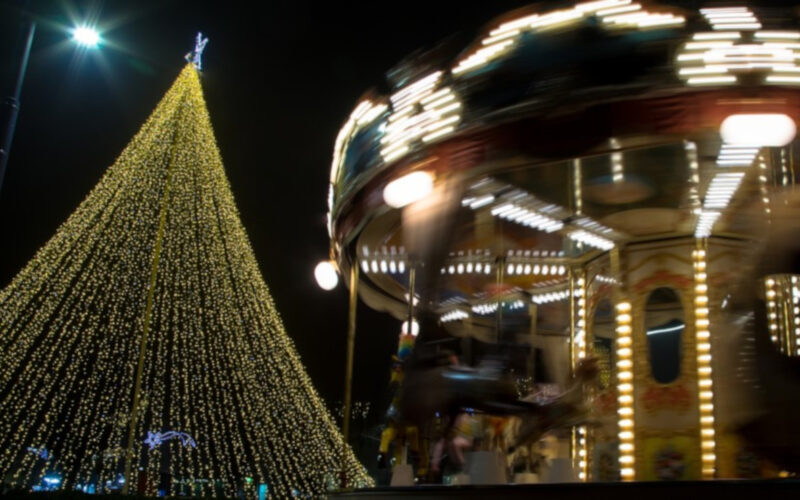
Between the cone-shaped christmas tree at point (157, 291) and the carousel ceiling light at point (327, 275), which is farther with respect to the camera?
the cone-shaped christmas tree at point (157, 291)

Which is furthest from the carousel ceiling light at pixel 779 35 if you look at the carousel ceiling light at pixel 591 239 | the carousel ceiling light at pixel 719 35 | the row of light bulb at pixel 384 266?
the row of light bulb at pixel 384 266

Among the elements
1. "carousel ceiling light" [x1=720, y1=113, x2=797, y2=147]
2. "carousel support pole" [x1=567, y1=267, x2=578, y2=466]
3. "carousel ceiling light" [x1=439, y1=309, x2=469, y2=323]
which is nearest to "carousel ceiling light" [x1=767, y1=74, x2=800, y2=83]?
"carousel ceiling light" [x1=720, y1=113, x2=797, y2=147]

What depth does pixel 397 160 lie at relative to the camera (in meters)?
6.02

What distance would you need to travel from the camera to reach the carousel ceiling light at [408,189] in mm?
5973

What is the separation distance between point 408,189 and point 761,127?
8.44ft

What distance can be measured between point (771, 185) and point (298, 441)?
21.8 m

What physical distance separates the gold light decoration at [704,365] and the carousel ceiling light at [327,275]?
3729 millimetres

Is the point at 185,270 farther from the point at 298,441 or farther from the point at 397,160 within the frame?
the point at 397,160

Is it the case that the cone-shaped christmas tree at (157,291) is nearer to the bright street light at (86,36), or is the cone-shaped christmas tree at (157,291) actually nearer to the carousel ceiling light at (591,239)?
the bright street light at (86,36)

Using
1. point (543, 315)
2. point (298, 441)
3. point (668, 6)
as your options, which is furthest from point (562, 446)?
point (298, 441)

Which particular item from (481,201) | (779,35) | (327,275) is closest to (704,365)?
(481,201)

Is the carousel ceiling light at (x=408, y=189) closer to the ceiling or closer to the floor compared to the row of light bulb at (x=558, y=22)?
closer to the floor

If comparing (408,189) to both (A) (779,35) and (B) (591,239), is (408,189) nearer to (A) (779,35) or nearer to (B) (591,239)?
(B) (591,239)

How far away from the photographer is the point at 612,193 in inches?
269
